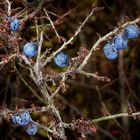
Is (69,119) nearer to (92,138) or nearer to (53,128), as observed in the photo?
(92,138)

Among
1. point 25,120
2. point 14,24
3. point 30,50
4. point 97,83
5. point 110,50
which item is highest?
point 14,24

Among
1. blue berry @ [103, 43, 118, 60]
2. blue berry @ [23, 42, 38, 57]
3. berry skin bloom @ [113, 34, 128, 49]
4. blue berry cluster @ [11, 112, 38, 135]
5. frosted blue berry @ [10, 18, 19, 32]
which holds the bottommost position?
blue berry cluster @ [11, 112, 38, 135]

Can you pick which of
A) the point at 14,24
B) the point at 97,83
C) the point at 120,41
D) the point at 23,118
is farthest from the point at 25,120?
the point at 97,83

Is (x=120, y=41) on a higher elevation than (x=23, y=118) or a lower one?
higher

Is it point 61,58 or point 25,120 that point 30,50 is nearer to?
point 61,58

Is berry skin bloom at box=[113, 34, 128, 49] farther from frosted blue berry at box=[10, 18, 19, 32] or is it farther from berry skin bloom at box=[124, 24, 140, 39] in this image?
frosted blue berry at box=[10, 18, 19, 32]

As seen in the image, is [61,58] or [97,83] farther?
[97,83]

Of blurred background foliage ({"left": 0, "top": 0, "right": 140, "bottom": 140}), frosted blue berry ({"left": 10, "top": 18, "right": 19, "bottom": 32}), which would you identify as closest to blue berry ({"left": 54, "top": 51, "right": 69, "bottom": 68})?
frosted blue berry ({"left": 10, "top": 18, "right": 19, "bottom": 32})

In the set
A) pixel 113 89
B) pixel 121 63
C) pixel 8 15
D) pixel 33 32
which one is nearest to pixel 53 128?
pixel 8 15

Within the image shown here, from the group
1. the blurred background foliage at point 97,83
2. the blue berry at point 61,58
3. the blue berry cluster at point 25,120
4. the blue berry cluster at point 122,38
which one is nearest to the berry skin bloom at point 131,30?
the blue berry cluster at point 122,38

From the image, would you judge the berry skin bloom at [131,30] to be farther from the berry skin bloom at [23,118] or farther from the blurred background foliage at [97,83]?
the blurred background foliage at [97,83]

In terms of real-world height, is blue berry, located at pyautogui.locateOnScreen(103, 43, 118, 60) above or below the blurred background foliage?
above

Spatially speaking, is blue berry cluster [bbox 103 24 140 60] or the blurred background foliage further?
the blurred background foliage
